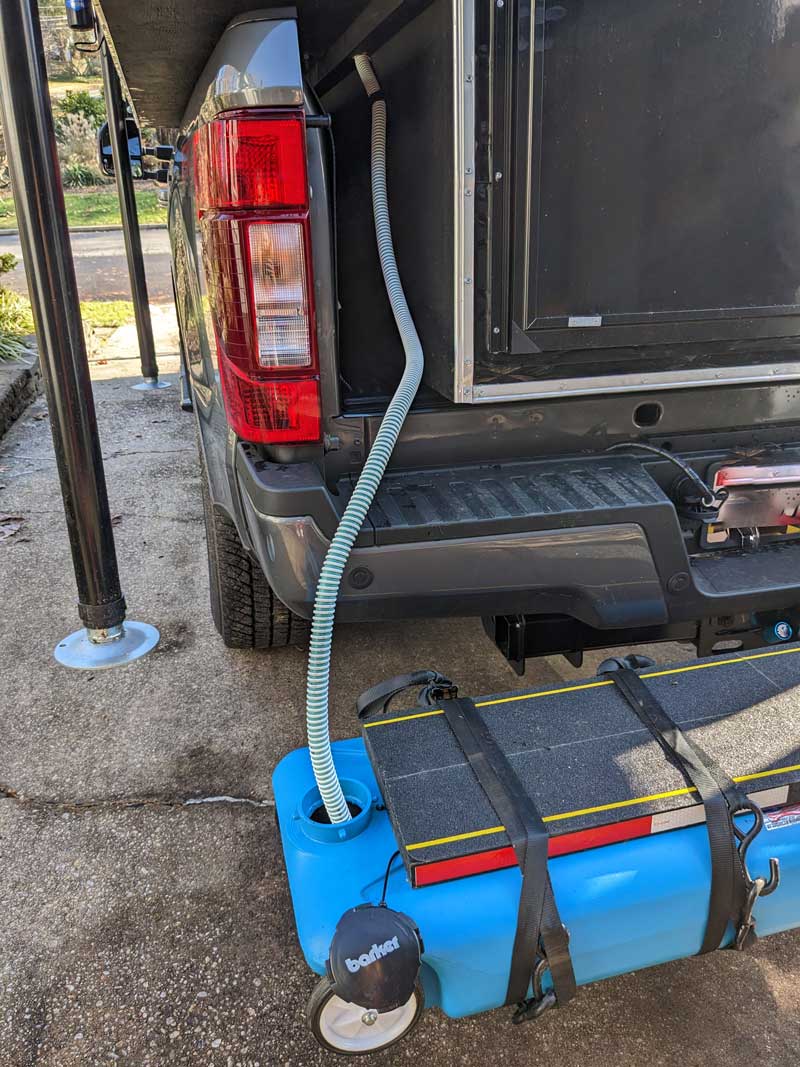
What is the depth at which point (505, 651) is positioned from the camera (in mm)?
2328

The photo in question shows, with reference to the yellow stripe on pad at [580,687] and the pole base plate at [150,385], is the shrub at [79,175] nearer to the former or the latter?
the pole base plate at [150,385]

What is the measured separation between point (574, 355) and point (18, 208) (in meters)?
1.98

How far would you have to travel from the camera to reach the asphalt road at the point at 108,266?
492 inches

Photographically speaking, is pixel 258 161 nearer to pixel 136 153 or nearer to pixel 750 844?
pixel 750 844

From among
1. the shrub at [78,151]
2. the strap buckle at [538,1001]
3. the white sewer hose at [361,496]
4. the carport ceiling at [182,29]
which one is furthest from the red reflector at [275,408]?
the shrub at [78,151]

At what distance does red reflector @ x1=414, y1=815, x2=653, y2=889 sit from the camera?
1.56 meters

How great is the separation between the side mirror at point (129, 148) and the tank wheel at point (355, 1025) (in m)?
5.70

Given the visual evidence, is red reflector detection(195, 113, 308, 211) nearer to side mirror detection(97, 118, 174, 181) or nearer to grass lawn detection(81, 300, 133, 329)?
side mirror detection(97, 118, 174, 181)

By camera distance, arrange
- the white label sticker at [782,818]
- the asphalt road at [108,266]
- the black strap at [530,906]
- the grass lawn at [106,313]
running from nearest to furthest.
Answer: the black strap at [530,906] → the white label sticker at [782,818] → the grass lawn at [106,313] → the asphalt road at [108,266]

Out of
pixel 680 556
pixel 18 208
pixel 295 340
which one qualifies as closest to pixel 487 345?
pixel 295 340

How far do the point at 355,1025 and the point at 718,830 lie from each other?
809mm

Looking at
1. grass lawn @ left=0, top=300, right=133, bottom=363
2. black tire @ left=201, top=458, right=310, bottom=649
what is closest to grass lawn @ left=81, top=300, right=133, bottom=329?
grass lawn @ left=0, top=300, right=133, bottom=363

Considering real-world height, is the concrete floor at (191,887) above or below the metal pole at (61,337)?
below

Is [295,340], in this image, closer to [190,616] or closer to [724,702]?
[724,702]
